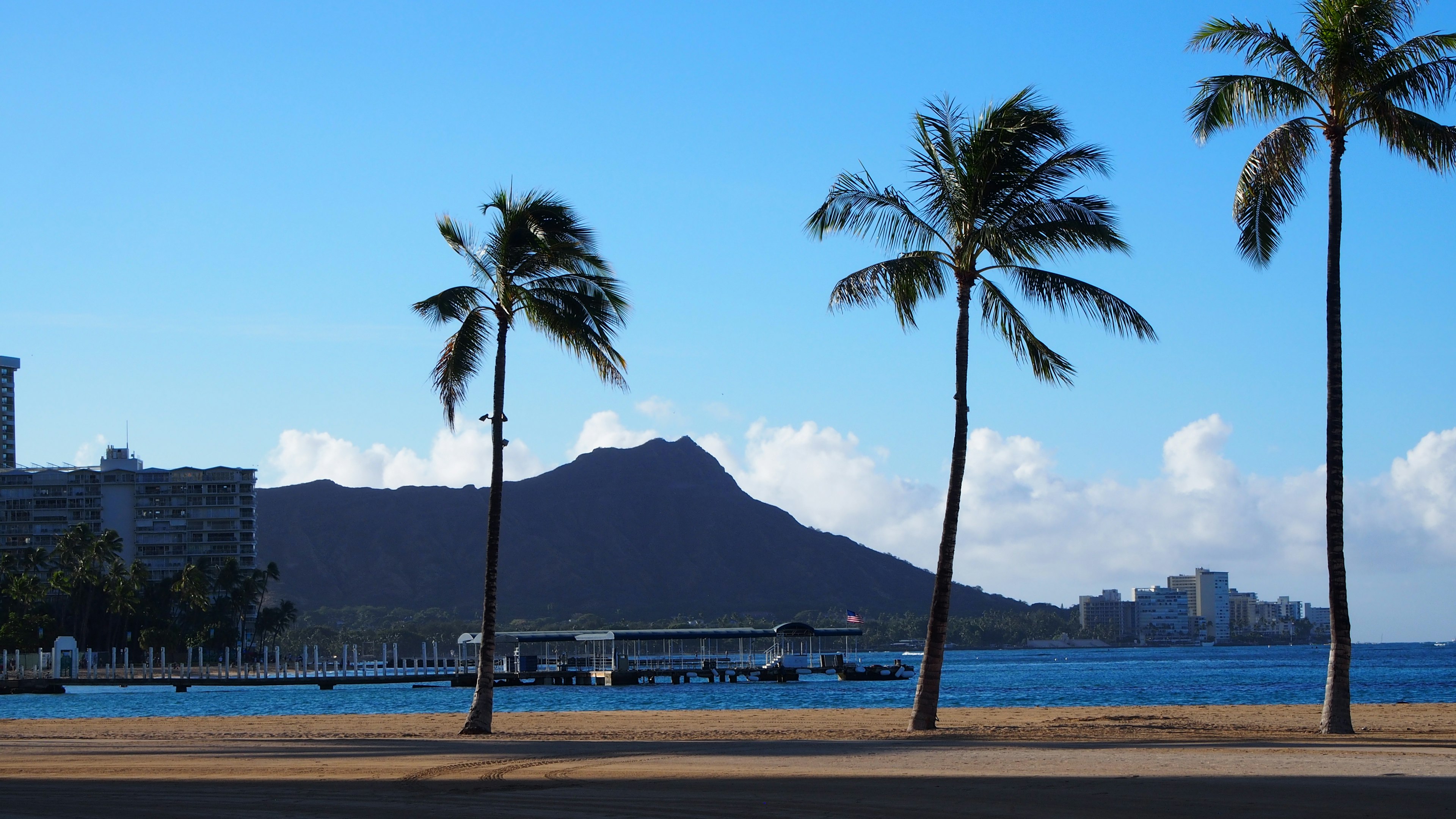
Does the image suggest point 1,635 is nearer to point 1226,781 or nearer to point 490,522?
point 490,522

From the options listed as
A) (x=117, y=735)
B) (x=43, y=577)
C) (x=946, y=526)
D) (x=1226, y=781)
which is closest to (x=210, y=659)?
(x=43, y=577)

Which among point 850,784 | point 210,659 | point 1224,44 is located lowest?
point 210,659

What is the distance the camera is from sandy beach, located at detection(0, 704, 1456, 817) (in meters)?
12.5

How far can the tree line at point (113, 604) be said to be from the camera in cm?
11588

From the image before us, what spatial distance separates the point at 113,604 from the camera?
119m

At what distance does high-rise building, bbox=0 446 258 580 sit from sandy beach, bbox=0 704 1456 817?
146543 mm

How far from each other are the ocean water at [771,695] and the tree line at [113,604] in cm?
2441

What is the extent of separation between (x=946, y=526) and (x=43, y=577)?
153683 mm

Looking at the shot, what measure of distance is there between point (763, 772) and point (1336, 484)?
34.0 feet

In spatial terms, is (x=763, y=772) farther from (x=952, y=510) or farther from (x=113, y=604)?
(x=113, y=604)

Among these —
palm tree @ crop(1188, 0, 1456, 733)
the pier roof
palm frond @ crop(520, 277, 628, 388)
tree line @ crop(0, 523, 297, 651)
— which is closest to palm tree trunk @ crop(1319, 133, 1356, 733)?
palm tree @ crop(1188, 0, 1456, 733)

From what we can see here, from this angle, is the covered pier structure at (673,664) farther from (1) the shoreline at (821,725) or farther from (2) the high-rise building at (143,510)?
(2) the high-rise building at (143,510)

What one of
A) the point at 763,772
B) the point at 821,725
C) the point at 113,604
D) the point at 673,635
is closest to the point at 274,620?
the point at 113,604

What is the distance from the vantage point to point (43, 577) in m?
154
